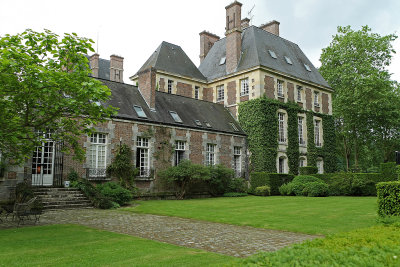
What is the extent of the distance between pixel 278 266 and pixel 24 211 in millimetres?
7512

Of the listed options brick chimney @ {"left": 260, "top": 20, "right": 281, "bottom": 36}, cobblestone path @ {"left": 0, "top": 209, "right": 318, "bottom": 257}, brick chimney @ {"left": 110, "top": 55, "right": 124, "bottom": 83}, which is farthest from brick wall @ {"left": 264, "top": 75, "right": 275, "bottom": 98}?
cobblestone path @ {"left": 0, "top": 209, "right": 318, "bottom": 257}

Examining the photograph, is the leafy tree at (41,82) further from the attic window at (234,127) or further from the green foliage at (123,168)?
the attic window at (234,127)

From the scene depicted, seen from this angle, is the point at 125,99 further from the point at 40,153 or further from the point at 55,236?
the point at 55,236

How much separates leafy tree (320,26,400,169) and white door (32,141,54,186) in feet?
77.0

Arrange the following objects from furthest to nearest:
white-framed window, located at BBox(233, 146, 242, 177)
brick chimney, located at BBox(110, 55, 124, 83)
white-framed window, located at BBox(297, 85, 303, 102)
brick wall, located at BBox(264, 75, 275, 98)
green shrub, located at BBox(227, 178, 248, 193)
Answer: brick chimney, located at BBox(110, 55, 124, 83) < white-framed window, located at BBox(297, 85, 303, 102) < brick wall, located at BBox(264, 75, 275, 98) < white-framed window, located at BBox(233, 146, 242, 177) < green shrub, located at BBox(227, 178, 248, 193)

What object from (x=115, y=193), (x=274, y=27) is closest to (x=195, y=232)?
(x=115, y=193)

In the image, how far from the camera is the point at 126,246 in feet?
19.5

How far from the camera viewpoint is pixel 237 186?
797 inches

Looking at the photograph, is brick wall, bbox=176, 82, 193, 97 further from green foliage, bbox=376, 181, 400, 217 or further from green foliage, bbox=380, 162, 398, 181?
green foliage, bbox=376, 181, 400, 217

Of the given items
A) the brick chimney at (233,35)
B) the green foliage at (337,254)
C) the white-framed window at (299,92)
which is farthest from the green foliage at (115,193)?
the white-framed window at (299,92)

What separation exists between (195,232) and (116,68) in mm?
24617

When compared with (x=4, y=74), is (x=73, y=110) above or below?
below

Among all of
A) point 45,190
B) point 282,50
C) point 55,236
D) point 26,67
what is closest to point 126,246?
point 55,236

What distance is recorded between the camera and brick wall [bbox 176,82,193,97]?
25156mm
